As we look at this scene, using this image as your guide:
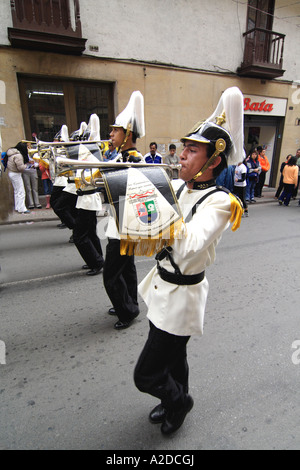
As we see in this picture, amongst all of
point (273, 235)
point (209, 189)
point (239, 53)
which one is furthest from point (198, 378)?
point (239, 53)

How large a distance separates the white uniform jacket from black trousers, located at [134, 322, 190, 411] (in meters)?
0.09

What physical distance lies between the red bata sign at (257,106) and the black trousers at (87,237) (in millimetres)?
10391

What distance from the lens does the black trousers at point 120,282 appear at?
2.66 m

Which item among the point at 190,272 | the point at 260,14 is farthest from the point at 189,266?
the point at 260,14

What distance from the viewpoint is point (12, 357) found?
2.44 metres

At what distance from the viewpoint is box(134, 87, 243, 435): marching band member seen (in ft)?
4.62

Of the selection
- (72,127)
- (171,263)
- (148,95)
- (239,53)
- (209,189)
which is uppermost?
(239,53)

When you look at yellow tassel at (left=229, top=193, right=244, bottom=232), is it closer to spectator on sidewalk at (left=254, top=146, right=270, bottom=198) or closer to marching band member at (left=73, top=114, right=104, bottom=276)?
marching band member at (left=73, top=114, right=104, bottom=276)

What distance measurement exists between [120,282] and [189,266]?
4.76ft

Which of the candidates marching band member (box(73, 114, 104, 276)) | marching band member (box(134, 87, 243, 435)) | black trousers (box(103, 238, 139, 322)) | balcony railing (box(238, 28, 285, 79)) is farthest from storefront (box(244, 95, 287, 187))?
marching band member (box(134, 87, 243, 435))

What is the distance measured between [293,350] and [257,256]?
97.5 inches

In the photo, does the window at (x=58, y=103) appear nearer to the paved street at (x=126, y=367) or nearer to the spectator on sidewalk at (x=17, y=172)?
the spectator on sidewalk at (x=17, y=172)

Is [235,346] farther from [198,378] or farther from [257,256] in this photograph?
[257,256]
